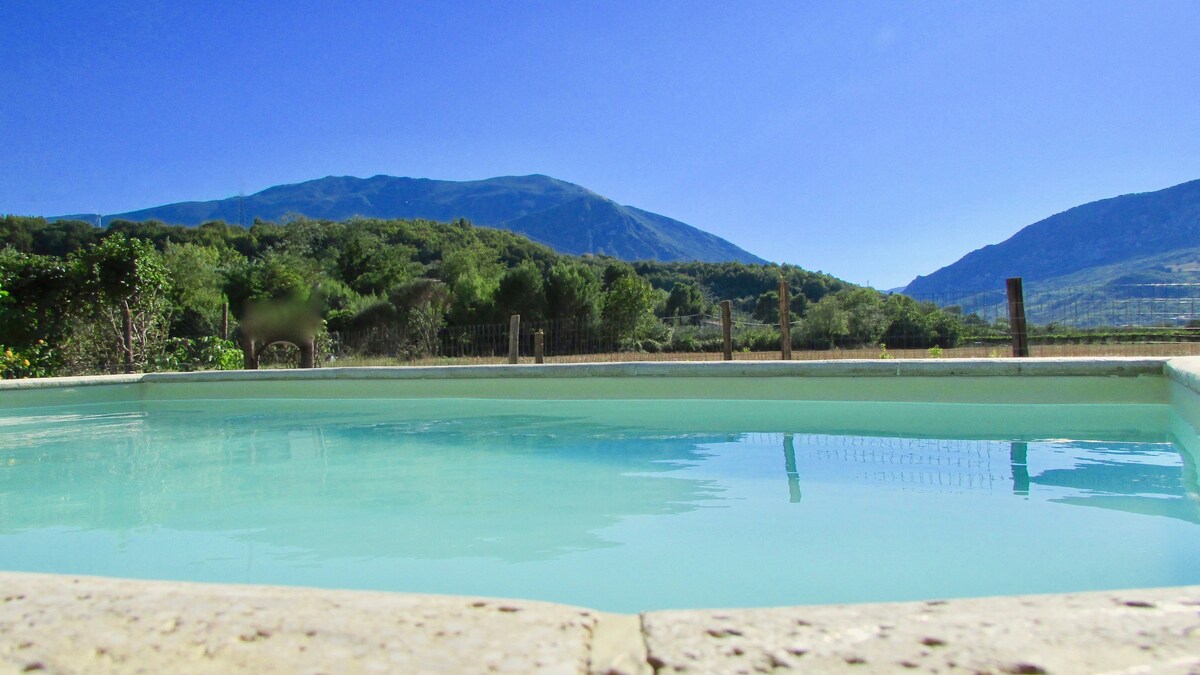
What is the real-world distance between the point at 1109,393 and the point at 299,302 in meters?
10.2

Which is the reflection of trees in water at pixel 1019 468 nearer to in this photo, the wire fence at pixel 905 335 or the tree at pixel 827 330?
the wire fence at pixel 905 335

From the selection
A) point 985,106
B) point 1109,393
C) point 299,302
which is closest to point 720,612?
point 1109,393

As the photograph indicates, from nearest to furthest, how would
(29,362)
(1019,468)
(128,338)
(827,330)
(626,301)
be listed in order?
(1019,468), (29,362), (128,338), (827,330), (626,301)

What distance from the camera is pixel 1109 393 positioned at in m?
4.96

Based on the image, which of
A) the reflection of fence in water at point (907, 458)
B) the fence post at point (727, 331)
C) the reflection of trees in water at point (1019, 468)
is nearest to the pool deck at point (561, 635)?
the reflection of trees in water at point (1019, 468)

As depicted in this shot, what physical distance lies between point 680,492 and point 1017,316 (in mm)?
5123

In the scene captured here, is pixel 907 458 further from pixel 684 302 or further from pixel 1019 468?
pixel 684 302

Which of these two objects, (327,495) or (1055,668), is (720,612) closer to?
(1055,668)

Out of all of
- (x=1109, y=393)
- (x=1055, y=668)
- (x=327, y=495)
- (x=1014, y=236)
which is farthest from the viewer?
(x=1014, y=236)

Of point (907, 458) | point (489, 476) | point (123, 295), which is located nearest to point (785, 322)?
point (907, 458)

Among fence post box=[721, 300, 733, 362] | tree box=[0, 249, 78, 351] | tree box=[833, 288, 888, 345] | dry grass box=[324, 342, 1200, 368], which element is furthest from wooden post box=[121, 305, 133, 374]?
tree box=[833, 288, 888, 345]

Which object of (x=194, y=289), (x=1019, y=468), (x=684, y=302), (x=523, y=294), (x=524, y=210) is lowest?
(x=1019, y=468)

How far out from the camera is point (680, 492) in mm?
2838

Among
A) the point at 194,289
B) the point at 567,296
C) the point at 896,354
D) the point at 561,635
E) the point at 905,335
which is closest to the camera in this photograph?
the point at 561,635
